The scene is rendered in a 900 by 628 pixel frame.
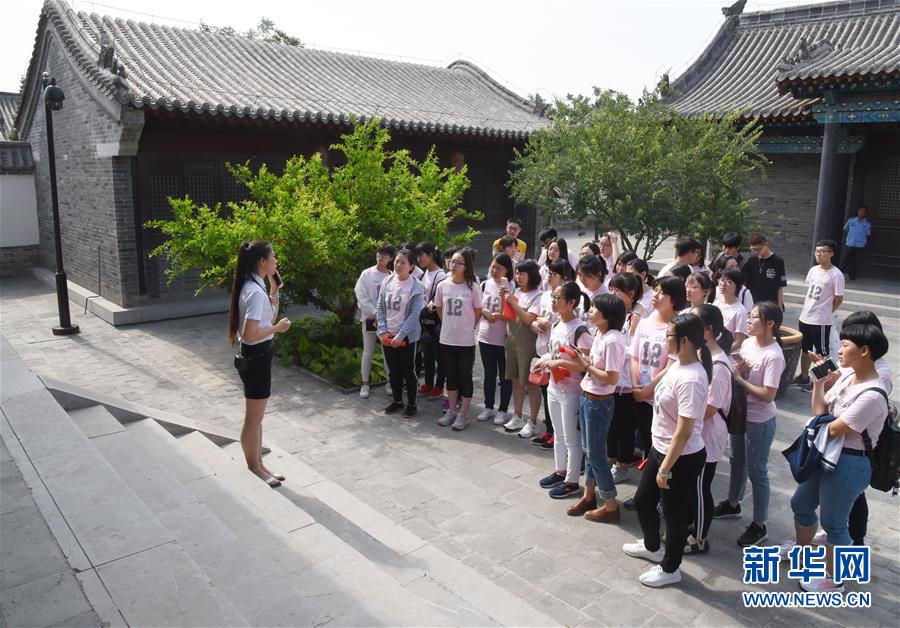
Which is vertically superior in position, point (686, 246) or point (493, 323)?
point (686, 246)

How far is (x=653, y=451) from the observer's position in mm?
4273

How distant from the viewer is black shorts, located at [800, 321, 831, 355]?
8180 millimetres

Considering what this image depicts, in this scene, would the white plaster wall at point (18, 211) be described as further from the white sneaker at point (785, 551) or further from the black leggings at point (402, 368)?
the white sneaker at point (785, 551)

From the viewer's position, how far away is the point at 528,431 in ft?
22.3

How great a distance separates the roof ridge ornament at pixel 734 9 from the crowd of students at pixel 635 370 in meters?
13.2

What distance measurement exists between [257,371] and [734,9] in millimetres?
18431

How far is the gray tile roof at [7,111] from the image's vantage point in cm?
2275

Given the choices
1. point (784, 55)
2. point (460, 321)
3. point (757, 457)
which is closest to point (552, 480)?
point (757, 457)

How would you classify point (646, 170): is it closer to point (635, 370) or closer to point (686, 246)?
point (686, 246)

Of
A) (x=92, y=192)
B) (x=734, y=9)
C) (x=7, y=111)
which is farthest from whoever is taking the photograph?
(x=7, y=111)

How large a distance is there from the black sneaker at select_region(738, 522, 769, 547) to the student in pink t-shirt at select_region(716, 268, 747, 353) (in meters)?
2.04

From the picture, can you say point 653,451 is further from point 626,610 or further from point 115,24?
point 115,24

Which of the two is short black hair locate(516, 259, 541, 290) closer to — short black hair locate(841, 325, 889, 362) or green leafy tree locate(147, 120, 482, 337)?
green leafy tree locate(147, 120, 482, 337)

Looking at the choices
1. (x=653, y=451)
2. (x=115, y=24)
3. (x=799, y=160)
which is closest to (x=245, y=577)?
(x=653, y=451)
